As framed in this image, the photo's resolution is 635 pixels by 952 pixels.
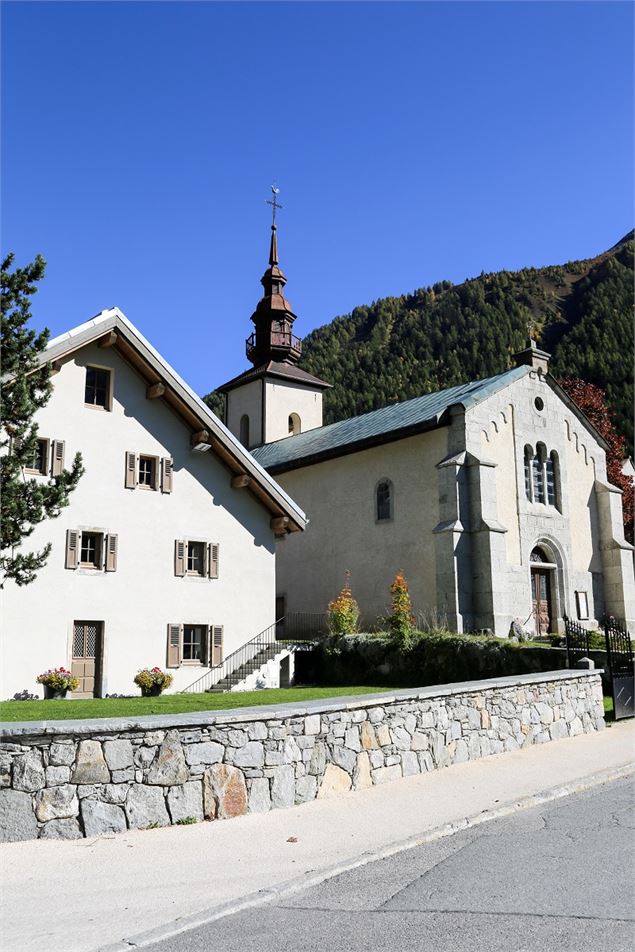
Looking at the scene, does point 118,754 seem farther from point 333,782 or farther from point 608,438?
point 608,438

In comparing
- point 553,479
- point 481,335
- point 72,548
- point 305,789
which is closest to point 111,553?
point 72,548

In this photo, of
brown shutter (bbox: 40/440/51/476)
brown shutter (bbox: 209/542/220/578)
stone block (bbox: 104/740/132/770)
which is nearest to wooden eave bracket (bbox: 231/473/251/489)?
brown shutter (bbox: 209/542/220/578)

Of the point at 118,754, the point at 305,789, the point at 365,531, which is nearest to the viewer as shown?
the point at 118,754

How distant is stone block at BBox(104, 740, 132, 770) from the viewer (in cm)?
808

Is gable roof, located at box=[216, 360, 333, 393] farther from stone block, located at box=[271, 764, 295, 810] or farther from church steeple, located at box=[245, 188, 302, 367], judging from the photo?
stone block, located at box=[271, 764, 295, 810]

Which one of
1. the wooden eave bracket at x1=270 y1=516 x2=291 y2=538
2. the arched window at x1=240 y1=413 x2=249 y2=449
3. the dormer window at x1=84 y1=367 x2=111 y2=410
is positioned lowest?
the wooden eave bracket at x1=270 y1=516 x2=291 y2=538

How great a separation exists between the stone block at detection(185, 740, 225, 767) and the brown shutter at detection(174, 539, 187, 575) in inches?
542

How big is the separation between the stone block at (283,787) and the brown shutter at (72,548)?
40.8 feet

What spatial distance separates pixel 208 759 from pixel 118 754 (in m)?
0.94

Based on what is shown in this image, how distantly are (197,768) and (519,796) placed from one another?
385 cm

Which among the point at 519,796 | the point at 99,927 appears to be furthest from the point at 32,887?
the point at 519,796

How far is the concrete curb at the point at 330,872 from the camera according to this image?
5.50 meters

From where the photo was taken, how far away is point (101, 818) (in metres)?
7.97

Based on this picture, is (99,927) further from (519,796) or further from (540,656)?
(540,656)
